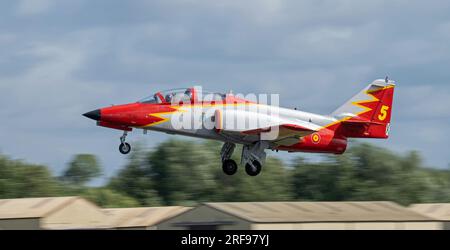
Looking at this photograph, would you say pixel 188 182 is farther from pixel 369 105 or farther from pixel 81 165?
pixel 369 105

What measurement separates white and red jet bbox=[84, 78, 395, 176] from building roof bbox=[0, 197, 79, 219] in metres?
10.3

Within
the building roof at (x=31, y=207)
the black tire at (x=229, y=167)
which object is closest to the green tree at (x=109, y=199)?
the building roof at (x=31, y=207)

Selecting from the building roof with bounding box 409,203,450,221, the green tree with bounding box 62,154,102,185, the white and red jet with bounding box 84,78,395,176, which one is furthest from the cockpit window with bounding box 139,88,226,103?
the green tree with bounding box 62,154,102,185

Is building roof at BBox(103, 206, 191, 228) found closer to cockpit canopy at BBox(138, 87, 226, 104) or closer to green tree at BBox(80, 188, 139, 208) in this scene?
cockpit canopy at BBox(138, 87, 226, 104)

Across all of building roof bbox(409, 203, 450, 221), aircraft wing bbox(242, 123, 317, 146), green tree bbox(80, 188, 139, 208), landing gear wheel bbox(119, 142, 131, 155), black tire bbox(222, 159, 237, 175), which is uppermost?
aircraft wing bbox(242, 123, 317, 146)

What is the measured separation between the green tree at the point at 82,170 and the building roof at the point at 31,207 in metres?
44.6

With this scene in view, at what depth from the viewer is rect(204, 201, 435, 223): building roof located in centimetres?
4028

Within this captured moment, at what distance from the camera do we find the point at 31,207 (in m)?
44.3

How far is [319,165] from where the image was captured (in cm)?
7738

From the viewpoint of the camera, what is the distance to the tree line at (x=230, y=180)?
73062 mm

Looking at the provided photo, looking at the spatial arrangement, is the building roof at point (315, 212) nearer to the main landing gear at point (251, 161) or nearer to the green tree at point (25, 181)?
the main landing gear at point (251, 161)

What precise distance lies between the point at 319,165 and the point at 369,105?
40.0 meters

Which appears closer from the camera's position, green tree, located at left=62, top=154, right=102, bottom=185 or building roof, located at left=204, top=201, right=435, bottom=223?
building roof, located at left=204, top=201, right=435, bottom=223
